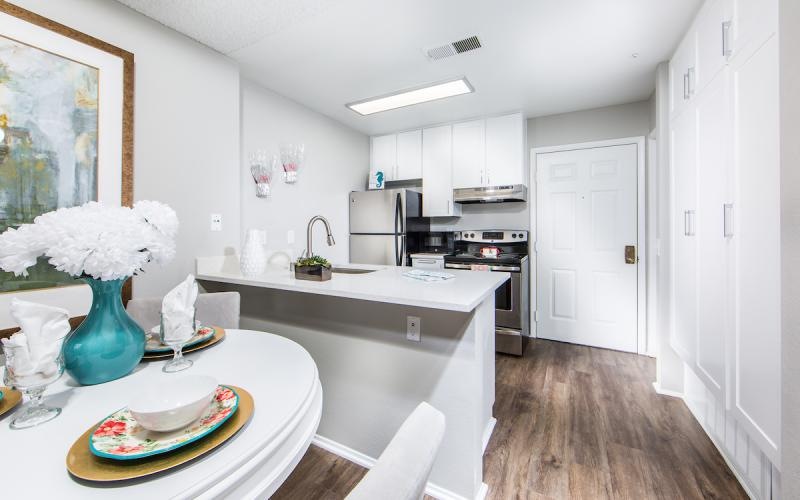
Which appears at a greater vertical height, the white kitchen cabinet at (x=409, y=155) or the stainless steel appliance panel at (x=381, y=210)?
the white kitchen cabinet at (x=409, y=155)

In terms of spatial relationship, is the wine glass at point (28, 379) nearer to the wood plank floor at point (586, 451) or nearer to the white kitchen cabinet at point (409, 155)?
the wood plank floor at point (586, 451)

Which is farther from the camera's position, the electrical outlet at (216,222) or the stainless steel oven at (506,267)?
the stainless steel oven at (506,267)

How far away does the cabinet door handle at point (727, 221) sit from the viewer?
1.46 meters

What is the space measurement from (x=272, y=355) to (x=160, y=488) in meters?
0.53

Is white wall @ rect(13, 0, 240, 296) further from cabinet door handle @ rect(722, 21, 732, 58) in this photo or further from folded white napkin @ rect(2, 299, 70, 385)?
cabinet door handle @ rect(722, 21, 732, 58)

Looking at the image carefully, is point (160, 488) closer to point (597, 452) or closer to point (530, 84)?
point (597, 452)

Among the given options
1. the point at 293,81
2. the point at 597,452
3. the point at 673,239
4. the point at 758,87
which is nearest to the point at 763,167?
the point at 758,87

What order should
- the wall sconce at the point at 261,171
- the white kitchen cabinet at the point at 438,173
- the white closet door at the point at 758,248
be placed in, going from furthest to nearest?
the white kitchen cabinet at the point at 438,173 → the wall sconce at the point at 261,171 → the white closet door at the point at 758,248

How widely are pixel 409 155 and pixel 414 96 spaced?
3.85ft

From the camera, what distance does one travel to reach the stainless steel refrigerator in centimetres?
366

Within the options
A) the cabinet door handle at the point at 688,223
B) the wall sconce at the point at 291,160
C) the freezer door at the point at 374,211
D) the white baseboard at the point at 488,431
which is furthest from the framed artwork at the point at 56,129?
the cabinet door handle at the point at 688,223

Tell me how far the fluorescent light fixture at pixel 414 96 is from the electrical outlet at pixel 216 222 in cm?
150

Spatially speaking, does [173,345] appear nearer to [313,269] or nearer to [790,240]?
[313,269]

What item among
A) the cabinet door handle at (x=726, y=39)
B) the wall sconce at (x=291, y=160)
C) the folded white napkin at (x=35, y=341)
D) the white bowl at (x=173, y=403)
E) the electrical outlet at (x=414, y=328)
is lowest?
the electrical outlet at (x=414, y=328)
